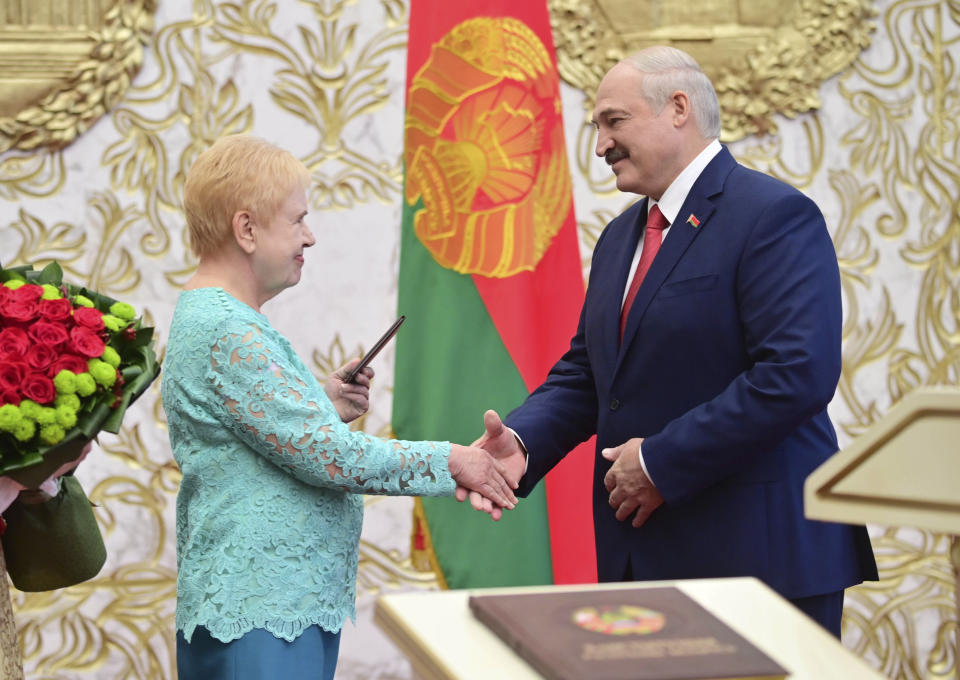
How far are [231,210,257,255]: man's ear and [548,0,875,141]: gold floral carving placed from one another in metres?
1.87

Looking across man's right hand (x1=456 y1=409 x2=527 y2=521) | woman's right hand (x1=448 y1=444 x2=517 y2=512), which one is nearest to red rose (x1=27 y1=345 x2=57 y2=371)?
woman's right hand (x1=448 y1=444 x2=517 y2=512)

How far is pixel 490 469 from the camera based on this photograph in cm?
201

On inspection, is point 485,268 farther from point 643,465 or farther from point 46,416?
point 46,416

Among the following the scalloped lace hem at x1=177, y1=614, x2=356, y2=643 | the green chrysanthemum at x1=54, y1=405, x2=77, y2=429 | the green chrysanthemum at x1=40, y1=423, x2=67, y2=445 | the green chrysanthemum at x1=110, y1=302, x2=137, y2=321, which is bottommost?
the scalloped lace hem at x1=177, y1=614, x2=356, y2=643

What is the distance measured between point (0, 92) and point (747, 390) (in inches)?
94.6

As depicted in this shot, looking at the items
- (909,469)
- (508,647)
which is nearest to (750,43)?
(508,647)

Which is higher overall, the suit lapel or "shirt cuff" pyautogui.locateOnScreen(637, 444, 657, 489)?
the suit lapel

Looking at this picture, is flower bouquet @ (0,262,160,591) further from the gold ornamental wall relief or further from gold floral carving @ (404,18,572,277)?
the gold ornamental wall relief

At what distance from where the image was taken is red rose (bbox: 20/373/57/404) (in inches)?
68.2

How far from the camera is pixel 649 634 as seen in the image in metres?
0.84

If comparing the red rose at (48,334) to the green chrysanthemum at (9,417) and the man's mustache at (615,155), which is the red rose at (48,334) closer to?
the green chrysanthemum at (9,417)

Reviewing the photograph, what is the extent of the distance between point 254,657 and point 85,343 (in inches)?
23.4

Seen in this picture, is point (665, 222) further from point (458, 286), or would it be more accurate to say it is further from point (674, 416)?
point (458, 286)

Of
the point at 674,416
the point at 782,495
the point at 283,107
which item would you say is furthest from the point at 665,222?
the point at 283,107
